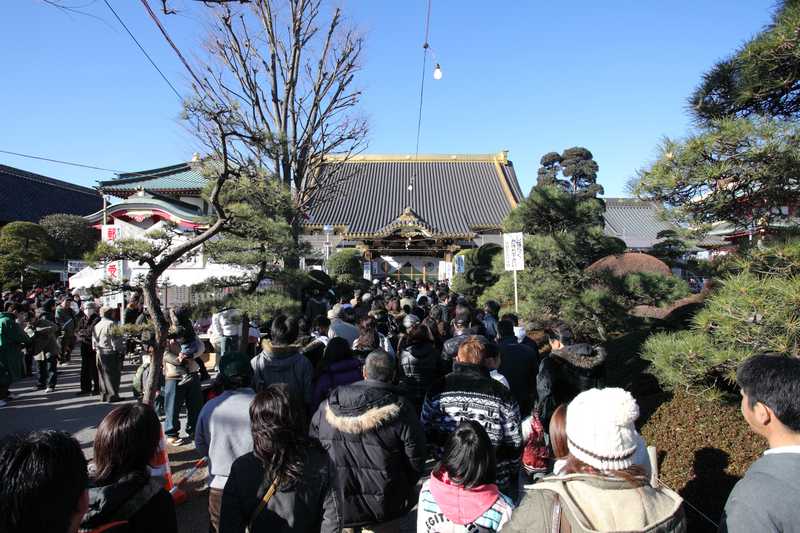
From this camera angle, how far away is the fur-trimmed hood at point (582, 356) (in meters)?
4.06

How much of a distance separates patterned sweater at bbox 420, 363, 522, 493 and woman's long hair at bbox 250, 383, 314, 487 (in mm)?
1076

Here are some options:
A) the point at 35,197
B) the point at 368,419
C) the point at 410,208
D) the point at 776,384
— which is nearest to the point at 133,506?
the point at 368,419

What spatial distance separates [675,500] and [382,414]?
1.41 m

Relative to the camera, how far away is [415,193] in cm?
2962

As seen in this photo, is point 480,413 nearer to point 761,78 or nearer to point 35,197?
point 761,78

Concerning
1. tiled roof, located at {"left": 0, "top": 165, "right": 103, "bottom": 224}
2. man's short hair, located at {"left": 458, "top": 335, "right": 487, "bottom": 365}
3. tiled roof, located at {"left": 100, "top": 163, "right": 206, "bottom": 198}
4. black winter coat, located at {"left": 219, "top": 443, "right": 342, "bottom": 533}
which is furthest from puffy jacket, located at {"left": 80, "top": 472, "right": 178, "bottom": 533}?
tiled roof, located at {"left": 0, "top": 165, "right": 103, "bottom": 224}

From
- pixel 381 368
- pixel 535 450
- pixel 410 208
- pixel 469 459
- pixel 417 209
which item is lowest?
pixel 535 450

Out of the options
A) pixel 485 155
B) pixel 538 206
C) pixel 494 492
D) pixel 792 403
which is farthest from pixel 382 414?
pixel 485 155

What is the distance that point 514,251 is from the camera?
7254mm

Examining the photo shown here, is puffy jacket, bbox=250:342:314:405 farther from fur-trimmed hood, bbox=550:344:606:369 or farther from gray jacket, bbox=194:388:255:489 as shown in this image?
fur-trimmed hood, bbox=550:344:606:369

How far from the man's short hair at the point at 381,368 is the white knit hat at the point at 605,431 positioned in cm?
126

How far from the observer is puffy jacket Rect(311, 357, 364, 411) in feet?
12.0

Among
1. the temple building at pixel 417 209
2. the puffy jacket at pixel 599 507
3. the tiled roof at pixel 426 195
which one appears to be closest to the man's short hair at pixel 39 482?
the puffy jacket at pixel 599 507

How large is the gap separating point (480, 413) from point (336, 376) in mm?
1329
